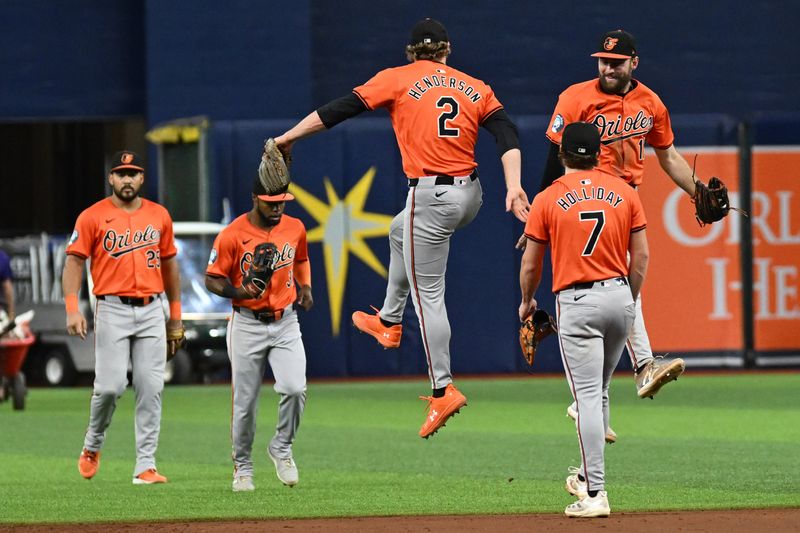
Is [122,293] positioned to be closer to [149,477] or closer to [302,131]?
[149,477]

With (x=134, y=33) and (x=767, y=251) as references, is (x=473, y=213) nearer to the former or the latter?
(x=767, y=251)

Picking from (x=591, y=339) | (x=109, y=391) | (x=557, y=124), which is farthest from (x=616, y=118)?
(x=109, y=391)

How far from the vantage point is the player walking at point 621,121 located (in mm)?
9281

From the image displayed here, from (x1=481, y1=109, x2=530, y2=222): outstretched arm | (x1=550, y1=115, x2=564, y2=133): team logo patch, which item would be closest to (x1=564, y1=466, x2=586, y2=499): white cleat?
(x1=481, y1=109, x2=530, y2=222): outstretched arm

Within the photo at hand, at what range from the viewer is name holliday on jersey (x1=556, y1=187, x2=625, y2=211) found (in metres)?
8.52

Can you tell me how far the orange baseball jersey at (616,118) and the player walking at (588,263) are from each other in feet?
2.37

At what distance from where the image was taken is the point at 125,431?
16281mm

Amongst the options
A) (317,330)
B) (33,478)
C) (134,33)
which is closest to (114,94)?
(134,33)

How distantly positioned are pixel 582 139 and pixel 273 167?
5.98 ft

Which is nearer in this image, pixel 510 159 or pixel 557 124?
pixel 510 159

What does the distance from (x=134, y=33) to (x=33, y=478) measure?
47.2 feet

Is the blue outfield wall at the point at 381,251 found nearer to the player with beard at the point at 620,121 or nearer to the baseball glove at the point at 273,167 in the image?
the player with beard at the point at 620,121

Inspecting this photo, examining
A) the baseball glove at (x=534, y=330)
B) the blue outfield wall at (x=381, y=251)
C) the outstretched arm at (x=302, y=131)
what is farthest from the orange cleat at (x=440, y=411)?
the blue outfield wall at (x=381, y=251)

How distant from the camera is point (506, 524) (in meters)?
9.04
